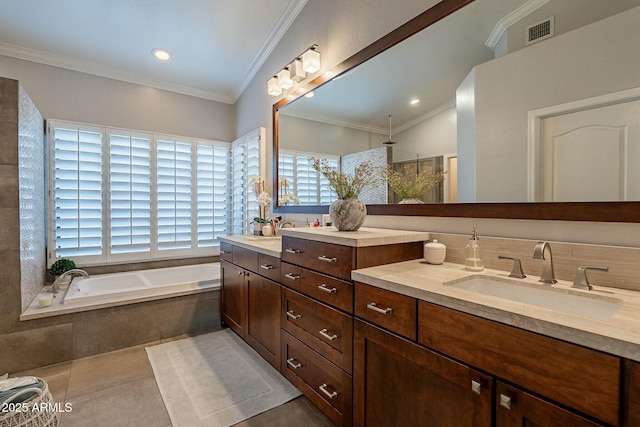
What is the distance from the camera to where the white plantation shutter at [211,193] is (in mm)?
3852

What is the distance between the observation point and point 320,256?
1588mm

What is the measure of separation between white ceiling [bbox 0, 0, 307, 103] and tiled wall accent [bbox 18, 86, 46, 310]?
0.73 metres

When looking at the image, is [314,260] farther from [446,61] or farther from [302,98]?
[302,98]

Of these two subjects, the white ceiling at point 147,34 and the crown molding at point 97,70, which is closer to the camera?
the white ceiling at point 147,34

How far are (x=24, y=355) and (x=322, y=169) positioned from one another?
2.59 meters

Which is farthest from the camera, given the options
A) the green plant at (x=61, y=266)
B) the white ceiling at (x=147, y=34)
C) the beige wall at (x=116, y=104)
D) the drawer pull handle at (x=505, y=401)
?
the beige wall at (x=116, y=104)

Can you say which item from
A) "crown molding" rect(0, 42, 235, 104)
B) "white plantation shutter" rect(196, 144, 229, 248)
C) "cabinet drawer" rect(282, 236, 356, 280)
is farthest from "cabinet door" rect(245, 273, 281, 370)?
"crown molding" rect(0, 42, 235, 104)

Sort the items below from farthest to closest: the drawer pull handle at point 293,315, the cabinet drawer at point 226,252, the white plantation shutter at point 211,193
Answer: the white plantation shutter at point 211,193 → the cabinet drawer at point 226,252 → the drawer pull handle at point 293,315

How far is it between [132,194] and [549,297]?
151 inches

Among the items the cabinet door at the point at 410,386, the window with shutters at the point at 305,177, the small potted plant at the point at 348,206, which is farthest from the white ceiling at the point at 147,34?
the cabinet door at the point at 410,386

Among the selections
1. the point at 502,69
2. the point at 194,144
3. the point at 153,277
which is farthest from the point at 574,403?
the point at 194,144

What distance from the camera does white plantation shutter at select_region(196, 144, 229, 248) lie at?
3852mm

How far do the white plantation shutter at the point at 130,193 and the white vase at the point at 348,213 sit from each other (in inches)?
109

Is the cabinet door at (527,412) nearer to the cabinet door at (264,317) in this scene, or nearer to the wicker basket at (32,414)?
the cabinet door at (264,317)
